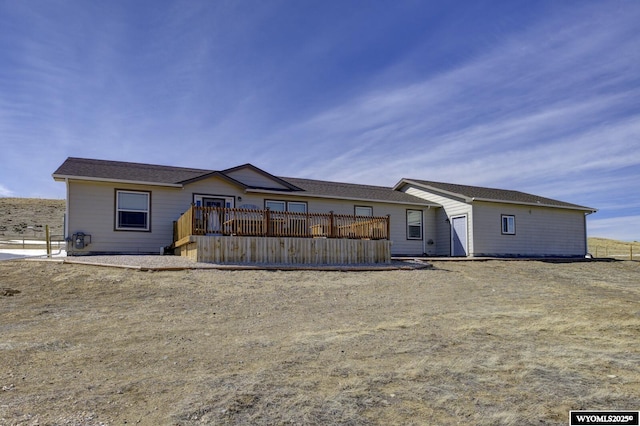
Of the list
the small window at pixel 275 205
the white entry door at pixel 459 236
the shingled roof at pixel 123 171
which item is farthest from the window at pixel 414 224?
the shingled roof at pixel 123 171

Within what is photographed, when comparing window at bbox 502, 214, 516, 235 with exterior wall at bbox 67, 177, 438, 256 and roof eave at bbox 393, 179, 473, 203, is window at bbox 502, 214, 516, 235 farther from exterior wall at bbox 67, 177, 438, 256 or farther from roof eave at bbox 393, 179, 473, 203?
exterior wall at bbox 67, 177, 438, 256

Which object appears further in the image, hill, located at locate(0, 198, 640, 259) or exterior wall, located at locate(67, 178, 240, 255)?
hill, located at locate(0, 198, 640, 259)

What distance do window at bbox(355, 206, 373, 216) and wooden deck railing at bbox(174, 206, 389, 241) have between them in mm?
4872

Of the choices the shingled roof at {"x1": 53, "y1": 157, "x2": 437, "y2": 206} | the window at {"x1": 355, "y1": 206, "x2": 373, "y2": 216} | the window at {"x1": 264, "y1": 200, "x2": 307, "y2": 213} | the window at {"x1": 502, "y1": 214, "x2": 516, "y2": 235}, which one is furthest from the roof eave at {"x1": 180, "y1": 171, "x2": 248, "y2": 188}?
the window at {"x1": 502, "y1": 214, "x2": 516, "y2": 235}

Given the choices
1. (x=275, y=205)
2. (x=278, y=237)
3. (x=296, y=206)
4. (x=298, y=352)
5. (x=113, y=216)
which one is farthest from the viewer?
(x=296, y=206)

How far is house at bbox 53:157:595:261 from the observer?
14.3 m

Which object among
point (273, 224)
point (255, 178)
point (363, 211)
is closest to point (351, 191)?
point (363, 211)

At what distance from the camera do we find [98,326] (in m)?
6.77

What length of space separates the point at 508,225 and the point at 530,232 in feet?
5.46

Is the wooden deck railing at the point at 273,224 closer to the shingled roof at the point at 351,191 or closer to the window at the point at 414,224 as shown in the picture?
the shingled roof at the point at 351,191

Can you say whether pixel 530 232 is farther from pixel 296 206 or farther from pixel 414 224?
pixel 296 206

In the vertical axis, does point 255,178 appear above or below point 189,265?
above

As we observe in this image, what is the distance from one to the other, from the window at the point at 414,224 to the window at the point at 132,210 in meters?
11.9

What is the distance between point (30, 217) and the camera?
47.2 meters
